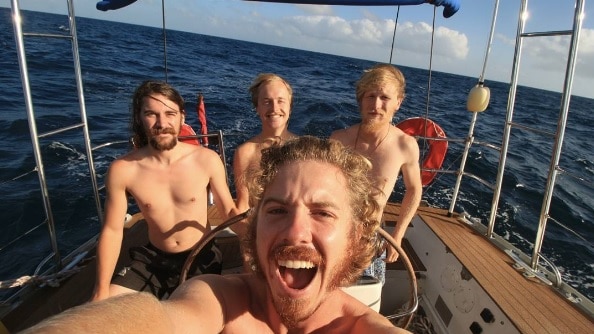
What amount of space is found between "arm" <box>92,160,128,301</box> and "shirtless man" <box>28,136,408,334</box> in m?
1.11

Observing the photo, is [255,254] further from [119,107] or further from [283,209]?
[119,107]

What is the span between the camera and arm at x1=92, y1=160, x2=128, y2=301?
2.19 metres

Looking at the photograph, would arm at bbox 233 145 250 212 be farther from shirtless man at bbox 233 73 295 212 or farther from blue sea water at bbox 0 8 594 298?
blue sea water at bbox 0 8 594 298

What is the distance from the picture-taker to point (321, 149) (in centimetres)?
149

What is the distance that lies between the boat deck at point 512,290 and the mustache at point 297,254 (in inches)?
67.6

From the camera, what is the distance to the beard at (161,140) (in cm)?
232

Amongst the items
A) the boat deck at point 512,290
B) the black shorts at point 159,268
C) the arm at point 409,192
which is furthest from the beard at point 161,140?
the boat deck at point 512,290

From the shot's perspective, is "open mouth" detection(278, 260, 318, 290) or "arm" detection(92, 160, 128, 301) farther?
"arm" detection(92, 160, 128, 301)

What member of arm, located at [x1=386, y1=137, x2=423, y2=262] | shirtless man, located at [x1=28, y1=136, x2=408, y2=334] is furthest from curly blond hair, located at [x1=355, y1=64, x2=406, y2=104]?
shirtless man, located at [x1=28, y1=136, x2=408, y2=334]

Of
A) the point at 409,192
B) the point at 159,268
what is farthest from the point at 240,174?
the point at 409,192

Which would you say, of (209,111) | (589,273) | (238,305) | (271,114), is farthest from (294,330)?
(209,111)

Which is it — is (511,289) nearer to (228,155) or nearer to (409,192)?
(409,192)

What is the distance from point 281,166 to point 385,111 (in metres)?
1.48

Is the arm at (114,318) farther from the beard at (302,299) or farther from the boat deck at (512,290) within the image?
the boat deck at (512,290)
